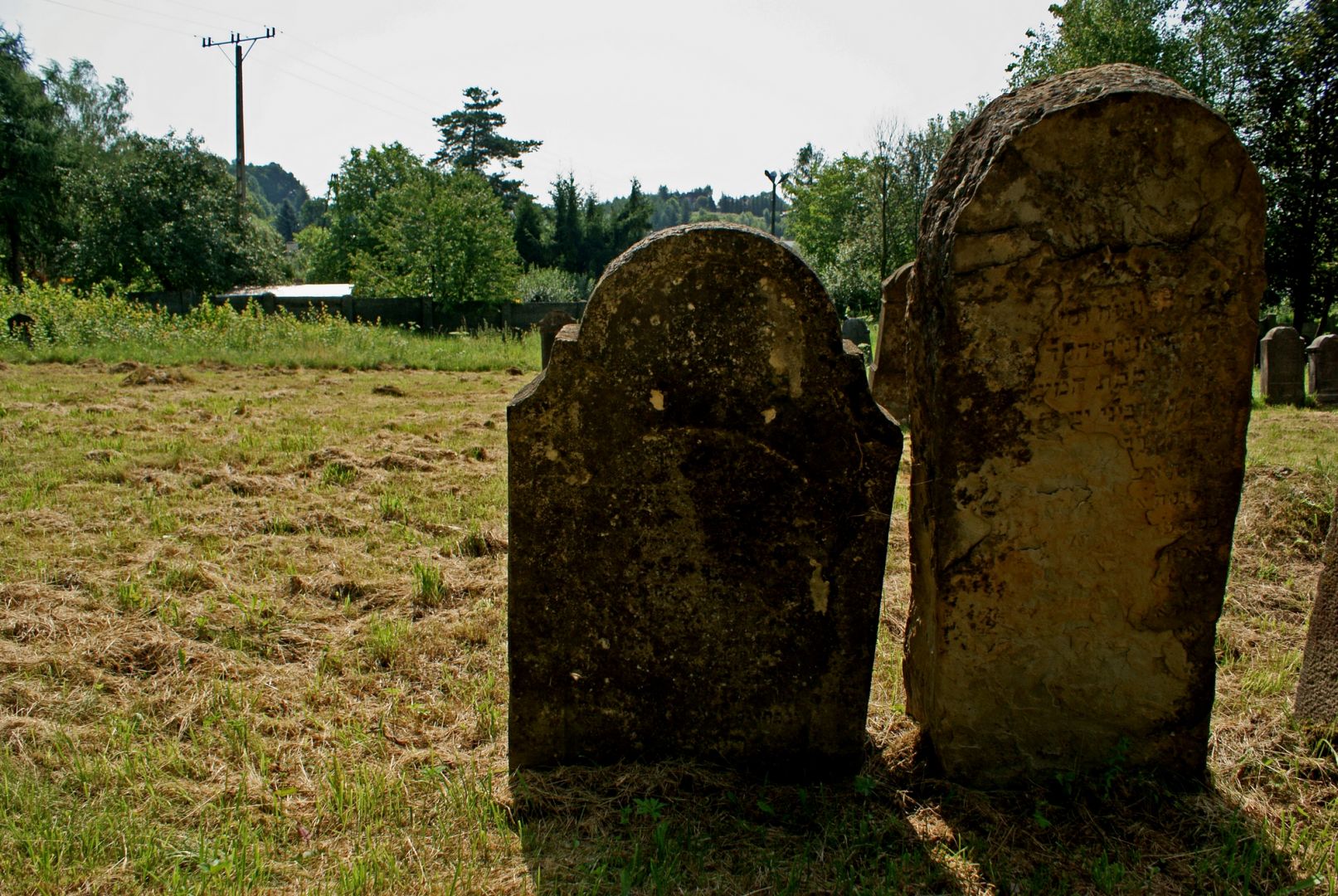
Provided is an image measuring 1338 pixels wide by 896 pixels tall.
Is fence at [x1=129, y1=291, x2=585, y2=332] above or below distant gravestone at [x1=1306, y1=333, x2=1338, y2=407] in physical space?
above

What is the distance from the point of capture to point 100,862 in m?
2.42

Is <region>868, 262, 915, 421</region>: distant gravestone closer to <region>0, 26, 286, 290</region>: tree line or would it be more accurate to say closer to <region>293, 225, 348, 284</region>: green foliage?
<region>0, 26, 286, 290</region>: tree line

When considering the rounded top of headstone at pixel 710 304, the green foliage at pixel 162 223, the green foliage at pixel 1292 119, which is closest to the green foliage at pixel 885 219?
the green foliage at pixel 1292 119

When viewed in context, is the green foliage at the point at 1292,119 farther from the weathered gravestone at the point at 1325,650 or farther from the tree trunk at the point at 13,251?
the tree trunk at the point at 13,251

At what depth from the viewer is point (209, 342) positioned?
17.6m

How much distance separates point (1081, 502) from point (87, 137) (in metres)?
47.5

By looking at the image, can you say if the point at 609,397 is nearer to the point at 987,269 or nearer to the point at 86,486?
the point at 987,269

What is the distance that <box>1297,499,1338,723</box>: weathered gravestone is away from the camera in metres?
3.02

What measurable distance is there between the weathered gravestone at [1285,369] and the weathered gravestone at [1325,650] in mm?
11892

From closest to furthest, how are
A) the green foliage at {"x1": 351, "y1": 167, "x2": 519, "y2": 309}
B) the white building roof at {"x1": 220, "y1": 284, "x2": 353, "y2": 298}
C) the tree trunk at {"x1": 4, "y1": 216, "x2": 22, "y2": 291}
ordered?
1. the green foliage at {"x1": 351, "y1": 167, "x2": 519, "y2": 309}
2. the white building roof at {"x1": 220, "y1": 284, "x2": 353, "y2": 298}
3. the tree trunk at {"x1": 4, "y1": 216, "x2": 22, "y2": 291}

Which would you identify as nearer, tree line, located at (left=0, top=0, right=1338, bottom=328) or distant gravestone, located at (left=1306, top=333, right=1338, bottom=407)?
distant gravestone, located at (left=1306, top=333, right=1338, bottom=407)

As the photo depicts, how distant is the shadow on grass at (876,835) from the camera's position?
8.04ft

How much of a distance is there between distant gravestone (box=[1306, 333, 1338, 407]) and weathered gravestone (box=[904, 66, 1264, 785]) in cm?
1295

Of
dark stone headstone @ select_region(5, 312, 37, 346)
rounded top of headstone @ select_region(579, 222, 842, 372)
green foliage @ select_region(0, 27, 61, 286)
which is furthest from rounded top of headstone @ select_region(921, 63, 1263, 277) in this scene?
green foliage @ select_region(0, 27, 61, 286)
